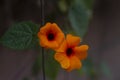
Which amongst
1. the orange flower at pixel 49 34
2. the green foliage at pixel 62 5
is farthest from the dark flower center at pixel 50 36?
the green foliage at pixel 62 5

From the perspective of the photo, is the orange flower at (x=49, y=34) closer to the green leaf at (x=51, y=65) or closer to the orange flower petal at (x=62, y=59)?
the orange flower petal at (x=62, y=59)

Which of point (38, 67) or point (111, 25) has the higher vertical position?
point (111, 25)

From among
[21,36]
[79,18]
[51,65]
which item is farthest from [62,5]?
[21,36]

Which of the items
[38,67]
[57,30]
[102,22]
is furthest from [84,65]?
[57,30]

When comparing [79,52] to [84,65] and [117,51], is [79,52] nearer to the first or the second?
[84,65]

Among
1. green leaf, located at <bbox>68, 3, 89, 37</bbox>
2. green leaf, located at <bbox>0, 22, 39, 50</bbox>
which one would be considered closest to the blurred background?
green leaf, located at <bbox>68, 3, 89, 37</bbox>

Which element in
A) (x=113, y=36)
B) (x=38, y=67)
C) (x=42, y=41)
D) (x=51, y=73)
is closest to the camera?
(x=42, y=41)
